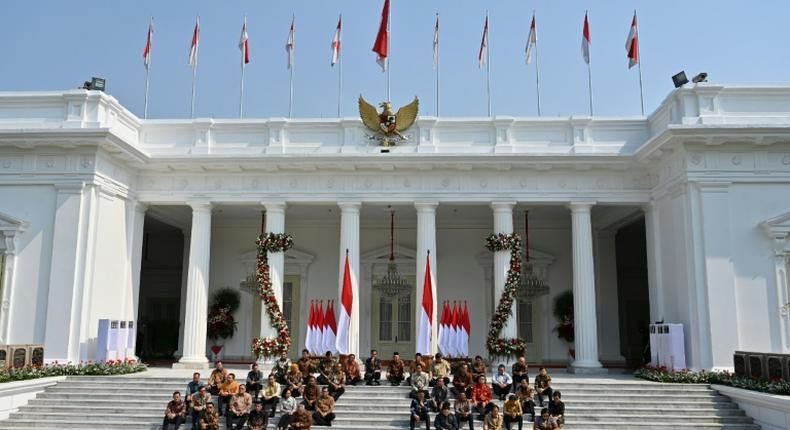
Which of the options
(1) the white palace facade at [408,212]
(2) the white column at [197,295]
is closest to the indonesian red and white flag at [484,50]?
(1) the white palace facade at [408,212]

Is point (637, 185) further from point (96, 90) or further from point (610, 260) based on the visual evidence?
point (96, 90)

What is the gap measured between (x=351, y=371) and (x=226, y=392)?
2.71 m

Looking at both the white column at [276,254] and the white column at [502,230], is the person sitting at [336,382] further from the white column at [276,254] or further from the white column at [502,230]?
the white column at [502,230]

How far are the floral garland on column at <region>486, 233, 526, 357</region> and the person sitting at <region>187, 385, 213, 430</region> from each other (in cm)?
714

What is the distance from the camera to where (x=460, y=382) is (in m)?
12.4

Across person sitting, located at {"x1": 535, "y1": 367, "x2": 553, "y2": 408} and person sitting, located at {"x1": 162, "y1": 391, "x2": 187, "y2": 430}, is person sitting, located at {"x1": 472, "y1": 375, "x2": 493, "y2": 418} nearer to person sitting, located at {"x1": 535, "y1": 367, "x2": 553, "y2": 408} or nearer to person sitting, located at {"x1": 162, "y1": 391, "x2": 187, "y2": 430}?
person sitting, located at {"x1": 535, "y1": 367, "x2": 553, "y2": 408}

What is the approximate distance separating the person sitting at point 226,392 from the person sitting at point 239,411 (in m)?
0.34

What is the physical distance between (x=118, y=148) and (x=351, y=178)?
5.57m

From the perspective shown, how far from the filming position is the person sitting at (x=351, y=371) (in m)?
13.2

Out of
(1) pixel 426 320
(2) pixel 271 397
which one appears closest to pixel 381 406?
(2) pixel 271 397

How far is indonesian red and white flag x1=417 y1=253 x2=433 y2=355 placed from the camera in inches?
601

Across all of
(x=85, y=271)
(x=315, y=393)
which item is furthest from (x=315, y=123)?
(x=315, y=393)

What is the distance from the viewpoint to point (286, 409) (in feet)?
36.4

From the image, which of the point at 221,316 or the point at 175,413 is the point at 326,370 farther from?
the point at 221,316
